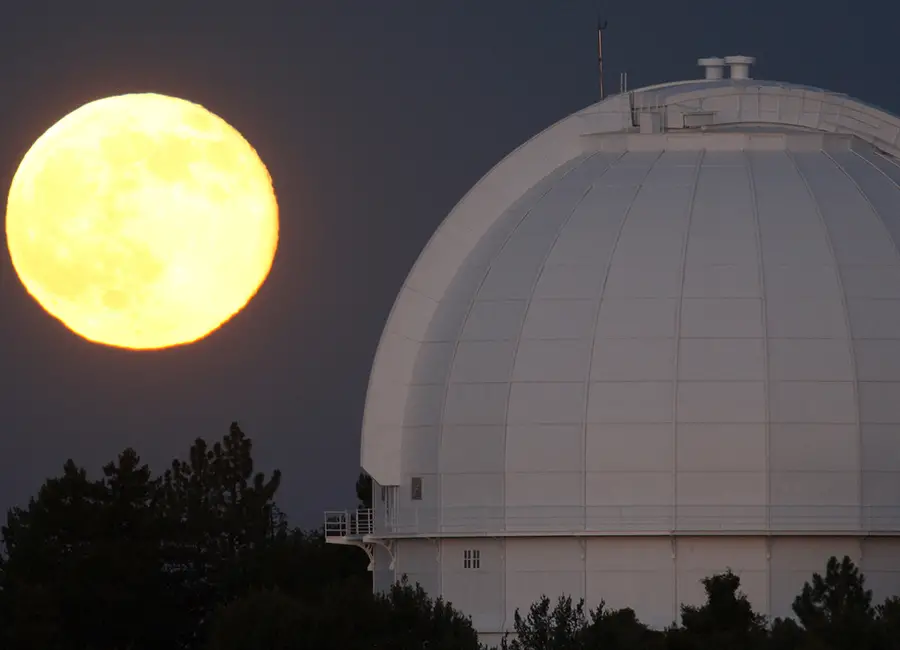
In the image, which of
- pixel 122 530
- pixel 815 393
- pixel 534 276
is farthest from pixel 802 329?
pixel 122 530

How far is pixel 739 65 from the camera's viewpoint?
6066cm

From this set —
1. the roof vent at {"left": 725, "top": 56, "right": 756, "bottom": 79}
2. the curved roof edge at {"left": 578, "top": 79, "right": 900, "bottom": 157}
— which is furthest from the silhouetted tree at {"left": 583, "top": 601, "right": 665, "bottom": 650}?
the roof vent at {"left": 725, "top": 56, "right": 756, "bottom": 79}

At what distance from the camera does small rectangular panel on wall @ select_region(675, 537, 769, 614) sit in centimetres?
5222

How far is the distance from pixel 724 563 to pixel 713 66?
40.2ft

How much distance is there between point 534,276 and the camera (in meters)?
54.9

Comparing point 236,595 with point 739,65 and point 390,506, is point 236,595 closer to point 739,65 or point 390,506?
point 390,506

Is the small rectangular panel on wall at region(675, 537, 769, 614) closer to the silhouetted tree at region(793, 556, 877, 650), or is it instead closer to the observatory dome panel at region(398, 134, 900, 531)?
the observatory dome panel at region(398, 134, 900, 531)

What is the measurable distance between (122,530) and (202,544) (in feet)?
14.1

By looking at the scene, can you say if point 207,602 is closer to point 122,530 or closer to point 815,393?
point 122,530

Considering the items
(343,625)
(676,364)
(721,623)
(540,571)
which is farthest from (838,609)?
(343,625)

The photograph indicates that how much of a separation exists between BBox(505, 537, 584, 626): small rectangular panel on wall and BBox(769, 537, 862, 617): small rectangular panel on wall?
3189 mm

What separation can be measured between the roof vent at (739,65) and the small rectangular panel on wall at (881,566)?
11600 mm

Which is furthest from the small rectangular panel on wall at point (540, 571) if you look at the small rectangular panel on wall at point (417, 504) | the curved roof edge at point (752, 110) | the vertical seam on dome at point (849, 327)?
the curved roof edge at point (752, 110)

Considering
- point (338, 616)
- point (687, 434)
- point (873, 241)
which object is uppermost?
point (873, 241)
